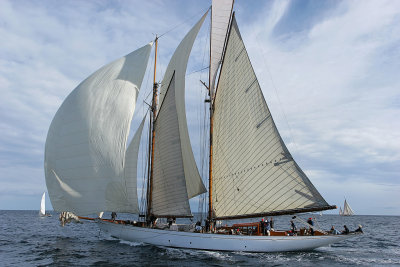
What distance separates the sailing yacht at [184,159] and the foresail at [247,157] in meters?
0.07

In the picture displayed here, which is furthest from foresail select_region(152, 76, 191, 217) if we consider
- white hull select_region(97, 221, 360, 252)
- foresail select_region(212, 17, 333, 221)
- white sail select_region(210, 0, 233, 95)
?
white sail select_region(210, 0, 233, 95)

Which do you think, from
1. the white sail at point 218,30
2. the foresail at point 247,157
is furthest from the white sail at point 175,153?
the foresail at point 247,157

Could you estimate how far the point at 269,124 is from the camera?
23.0m

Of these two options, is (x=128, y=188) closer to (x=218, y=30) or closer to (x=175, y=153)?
(x=175, y=153)

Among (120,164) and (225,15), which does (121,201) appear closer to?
(120,164)

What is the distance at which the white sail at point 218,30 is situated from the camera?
26375mm

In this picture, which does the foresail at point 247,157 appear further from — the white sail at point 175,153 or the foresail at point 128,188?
the foresail at point 128,188

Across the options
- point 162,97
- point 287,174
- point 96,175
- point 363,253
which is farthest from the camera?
point 162,97

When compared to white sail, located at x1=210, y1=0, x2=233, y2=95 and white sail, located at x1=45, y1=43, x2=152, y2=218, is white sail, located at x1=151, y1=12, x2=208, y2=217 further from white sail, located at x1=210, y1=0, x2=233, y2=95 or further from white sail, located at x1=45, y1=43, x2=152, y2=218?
white sail, located at x1=45, y1=43, x2=152, y2=218

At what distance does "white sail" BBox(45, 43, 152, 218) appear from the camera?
78.6 ft

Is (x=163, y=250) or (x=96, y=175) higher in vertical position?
(x=96, y=175)

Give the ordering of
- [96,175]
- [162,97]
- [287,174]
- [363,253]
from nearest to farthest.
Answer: [287,174]
[96,175]
[363,253]
[162,97]

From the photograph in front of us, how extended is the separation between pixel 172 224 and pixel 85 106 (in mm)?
11687

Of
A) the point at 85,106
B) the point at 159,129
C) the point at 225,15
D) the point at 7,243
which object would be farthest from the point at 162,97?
the point at 7,243
